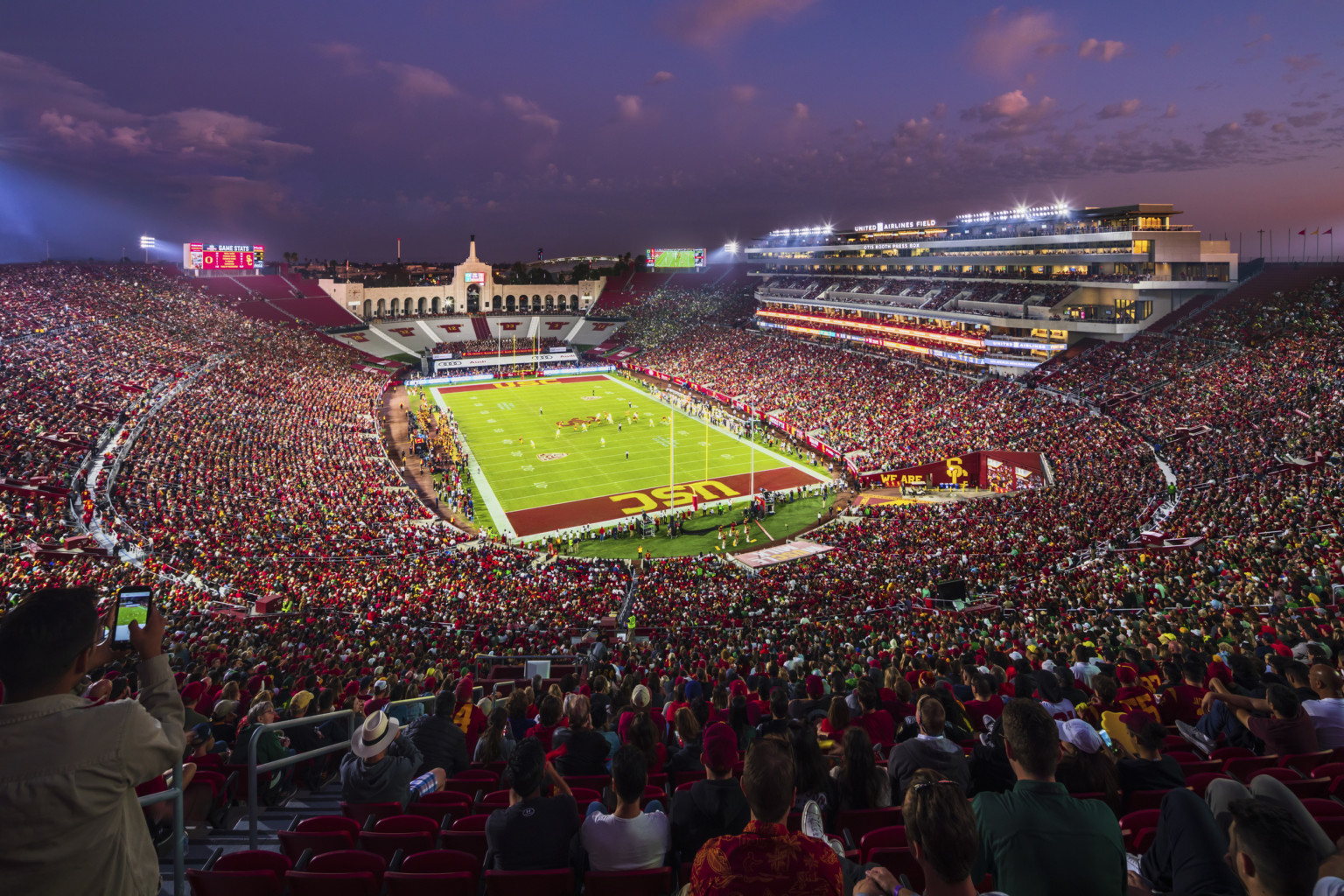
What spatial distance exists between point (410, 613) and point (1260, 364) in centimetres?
4494

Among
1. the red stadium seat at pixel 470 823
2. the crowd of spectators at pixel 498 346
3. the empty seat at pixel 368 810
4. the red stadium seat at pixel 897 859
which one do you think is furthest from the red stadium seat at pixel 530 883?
the crowd of spectators at pixel 498 346

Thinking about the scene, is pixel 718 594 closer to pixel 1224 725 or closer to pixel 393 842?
pixel 1224 725

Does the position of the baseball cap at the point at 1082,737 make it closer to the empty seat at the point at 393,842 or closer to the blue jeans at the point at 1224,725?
the blue jeans at the point at 1224,725

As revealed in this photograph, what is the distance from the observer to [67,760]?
272 cm

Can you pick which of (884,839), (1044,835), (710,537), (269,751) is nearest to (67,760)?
(1044,835)

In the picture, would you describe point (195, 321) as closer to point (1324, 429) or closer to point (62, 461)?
point (62, 461)

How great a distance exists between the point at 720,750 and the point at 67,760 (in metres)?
3.46

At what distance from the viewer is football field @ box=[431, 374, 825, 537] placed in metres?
41.1

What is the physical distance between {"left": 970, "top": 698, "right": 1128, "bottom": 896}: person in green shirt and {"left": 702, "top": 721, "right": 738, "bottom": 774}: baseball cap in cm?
161

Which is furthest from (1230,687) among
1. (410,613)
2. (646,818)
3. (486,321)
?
(486,321)

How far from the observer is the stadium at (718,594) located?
11.9ft

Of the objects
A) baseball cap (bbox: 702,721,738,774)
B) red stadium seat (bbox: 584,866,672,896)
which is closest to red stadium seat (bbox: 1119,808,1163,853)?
baseball cap (bbox: 702,721,738,774)

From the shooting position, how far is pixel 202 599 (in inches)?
852

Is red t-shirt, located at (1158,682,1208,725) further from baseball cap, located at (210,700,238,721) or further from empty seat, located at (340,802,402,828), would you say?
baseball cap, located at (210,700,238,721)
